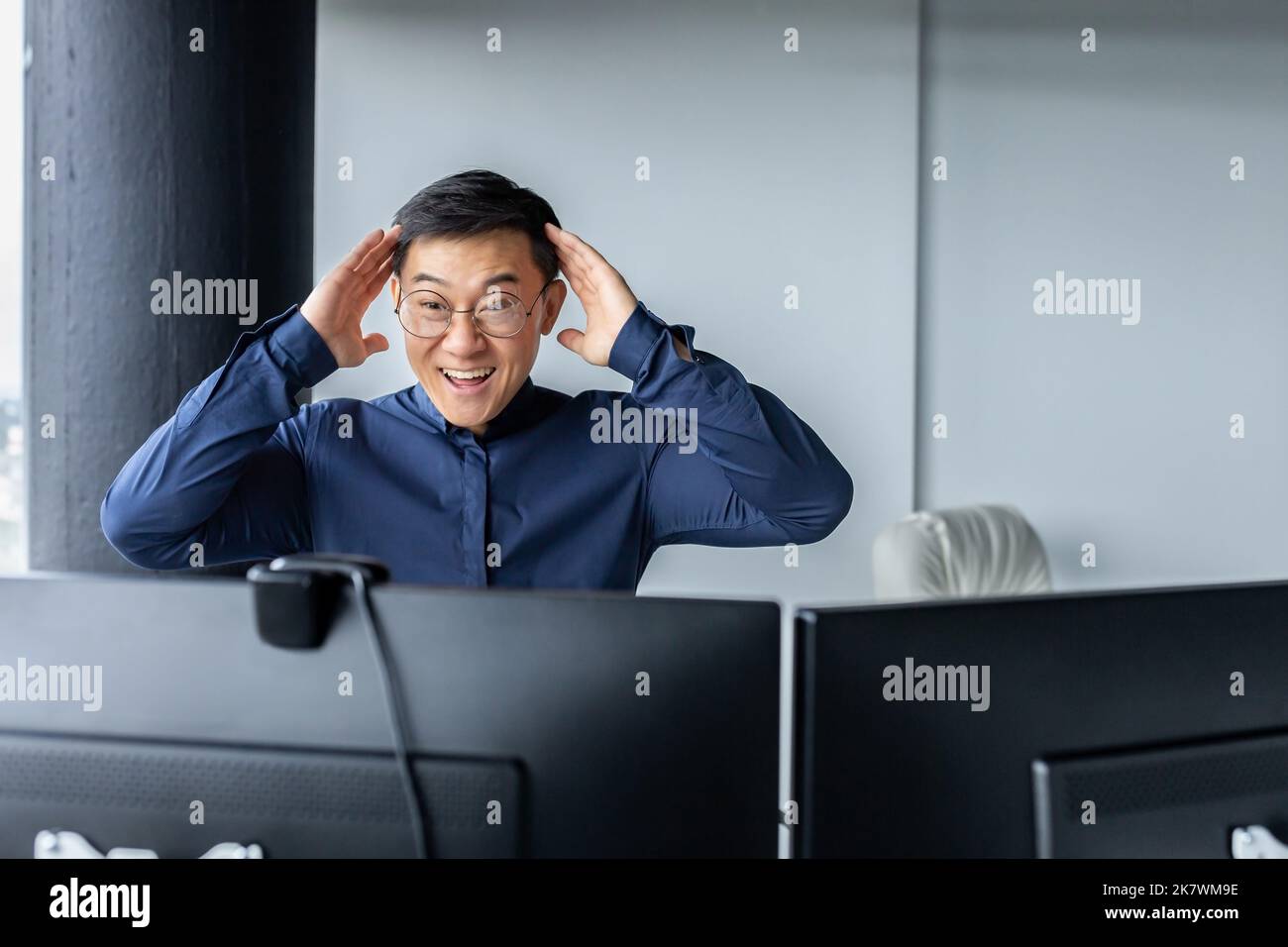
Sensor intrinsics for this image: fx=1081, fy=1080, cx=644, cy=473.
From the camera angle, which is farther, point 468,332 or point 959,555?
point 959,555

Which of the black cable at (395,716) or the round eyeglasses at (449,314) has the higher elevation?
the round eyeglasses at (449,314)

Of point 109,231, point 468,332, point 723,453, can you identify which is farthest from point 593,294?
point 109,231

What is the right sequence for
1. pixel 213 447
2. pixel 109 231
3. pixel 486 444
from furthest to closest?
1. pixel 109 231
2. pixel 486 444
3. pixel 213 447

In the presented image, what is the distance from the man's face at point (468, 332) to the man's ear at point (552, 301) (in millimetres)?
39

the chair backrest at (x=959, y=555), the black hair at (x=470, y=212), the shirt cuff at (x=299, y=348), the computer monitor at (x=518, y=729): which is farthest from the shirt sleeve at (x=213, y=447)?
the chair backrest at (x=959, y=555)

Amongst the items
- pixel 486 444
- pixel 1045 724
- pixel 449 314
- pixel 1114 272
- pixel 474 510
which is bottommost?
pixel 1045 724

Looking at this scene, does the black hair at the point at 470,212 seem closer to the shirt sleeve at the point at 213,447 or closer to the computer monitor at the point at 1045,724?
the shirt sleeve at the point at 213,447

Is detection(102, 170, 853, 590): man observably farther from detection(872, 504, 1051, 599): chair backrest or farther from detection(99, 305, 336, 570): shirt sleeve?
detection(872, 504, 1051, 599): chair backrest

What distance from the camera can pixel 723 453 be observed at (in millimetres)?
1710

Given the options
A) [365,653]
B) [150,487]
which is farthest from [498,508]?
[365,653]

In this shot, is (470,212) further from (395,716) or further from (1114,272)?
(1114,272)

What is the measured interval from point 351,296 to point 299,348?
13 centimetres

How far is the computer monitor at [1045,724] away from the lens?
763 mm
